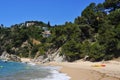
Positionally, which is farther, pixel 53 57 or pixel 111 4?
pixel 53 57

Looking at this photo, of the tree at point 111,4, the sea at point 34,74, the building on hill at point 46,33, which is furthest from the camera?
the building on hill at point 46,33

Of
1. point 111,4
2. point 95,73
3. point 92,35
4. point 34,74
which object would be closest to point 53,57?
point 92,35

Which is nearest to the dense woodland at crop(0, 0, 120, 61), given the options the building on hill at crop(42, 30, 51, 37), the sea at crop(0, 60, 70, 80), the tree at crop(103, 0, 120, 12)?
the tree at crop(103, 0, 120, 12)

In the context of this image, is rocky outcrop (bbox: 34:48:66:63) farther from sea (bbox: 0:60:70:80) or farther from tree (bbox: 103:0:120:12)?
sea (bbox: 0:60:70:80)

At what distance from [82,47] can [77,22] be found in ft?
48.1

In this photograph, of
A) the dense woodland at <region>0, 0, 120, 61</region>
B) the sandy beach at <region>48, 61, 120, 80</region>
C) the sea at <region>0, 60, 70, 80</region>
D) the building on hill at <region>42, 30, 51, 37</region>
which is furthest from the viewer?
the building on hill at <region>42, 30, 51, 37</region>

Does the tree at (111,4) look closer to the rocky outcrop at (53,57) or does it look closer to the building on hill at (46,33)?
the rocky outcrop at (53,57)

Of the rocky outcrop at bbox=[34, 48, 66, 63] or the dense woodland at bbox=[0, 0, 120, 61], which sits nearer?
the dense woodland at bbox=[0, 0, 120, 61]

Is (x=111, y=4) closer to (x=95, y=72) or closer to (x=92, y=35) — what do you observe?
(x=92, y=35)

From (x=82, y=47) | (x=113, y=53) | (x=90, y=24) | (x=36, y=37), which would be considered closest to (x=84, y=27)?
(x=90, y=24)

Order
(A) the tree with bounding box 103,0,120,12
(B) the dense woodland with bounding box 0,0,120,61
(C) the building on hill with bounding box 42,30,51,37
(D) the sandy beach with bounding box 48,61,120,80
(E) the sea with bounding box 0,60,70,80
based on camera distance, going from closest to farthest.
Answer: (D) the sandy beach with bounding box 48,61,120,80, (E) the sea with bounding box 0,60,70,80, (B) the dense woodland with bounding box 0,0,120,61, (A) the tree with bounding box 103,0,120,12, (C) the building on hill with bounding box 42,30,51,37

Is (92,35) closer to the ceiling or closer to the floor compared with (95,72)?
closer to the ceiling

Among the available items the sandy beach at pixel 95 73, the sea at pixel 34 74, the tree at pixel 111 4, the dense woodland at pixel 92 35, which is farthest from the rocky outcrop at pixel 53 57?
the sandy beach at pixel 95 73

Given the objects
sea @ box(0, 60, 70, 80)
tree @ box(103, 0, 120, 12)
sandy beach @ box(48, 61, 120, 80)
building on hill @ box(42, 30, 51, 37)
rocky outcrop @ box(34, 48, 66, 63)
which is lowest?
sandy beach @ box(48, 61, 120, 80)
